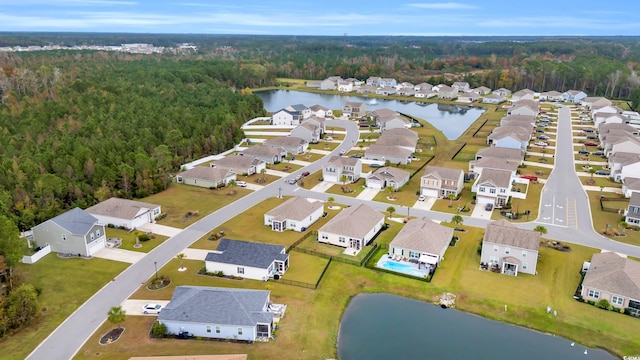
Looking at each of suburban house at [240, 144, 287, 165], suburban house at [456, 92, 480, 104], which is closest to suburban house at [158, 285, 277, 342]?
suburban house at [240, 144, 287, 165]

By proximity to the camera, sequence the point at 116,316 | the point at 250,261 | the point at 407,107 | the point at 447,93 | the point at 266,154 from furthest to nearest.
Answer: the point at 447,93 < the point at 407,107 < the point at 266,154 < the point at 250,261 < the point at 116,316

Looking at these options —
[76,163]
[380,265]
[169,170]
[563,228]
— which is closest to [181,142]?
[169,170]

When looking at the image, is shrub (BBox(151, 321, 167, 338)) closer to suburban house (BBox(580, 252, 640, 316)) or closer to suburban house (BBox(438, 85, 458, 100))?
suburban house (BBox(580, 252, 640, 316))

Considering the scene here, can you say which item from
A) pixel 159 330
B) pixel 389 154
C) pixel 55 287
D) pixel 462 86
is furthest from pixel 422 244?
pixel 462 86

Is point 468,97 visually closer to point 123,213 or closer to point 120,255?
point 123,213

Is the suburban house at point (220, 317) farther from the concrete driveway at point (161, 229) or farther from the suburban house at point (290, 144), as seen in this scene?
the suburban house at point (290, 144)

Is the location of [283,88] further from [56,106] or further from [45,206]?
[45,206]
